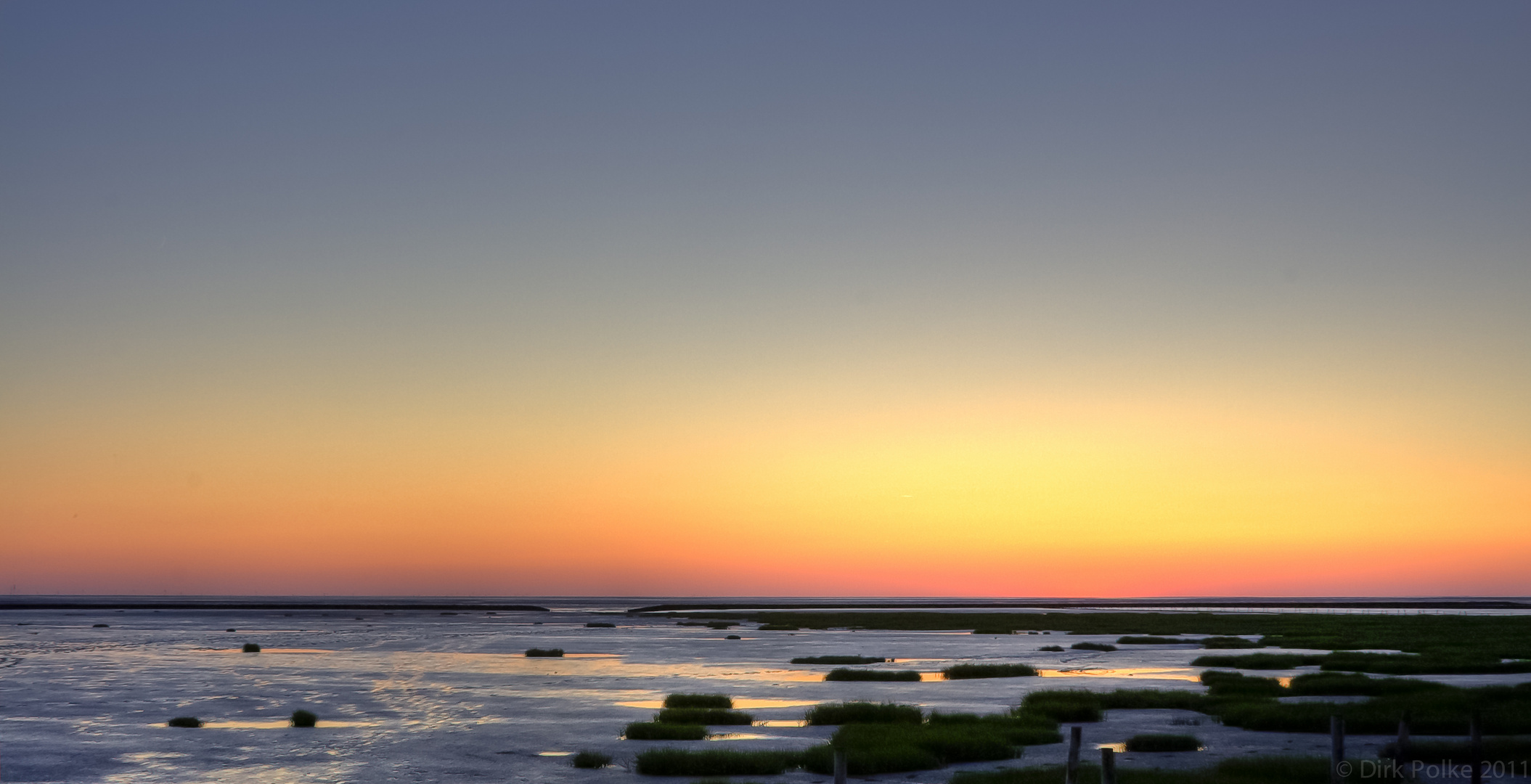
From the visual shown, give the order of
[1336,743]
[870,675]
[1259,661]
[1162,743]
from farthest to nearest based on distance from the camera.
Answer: [1259,661] < [870,675] < [1162,743] < [1336,743]

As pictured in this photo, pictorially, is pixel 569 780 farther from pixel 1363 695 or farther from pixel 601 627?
pixel 601 627

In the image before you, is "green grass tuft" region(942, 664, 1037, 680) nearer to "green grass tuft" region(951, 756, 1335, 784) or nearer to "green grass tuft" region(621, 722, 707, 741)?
"green grass tuft" region(621, 722, 707, 741)

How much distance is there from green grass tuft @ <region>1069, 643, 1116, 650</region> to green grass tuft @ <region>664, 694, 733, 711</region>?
130 ft

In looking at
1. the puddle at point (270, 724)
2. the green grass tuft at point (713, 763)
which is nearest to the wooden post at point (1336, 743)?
the green grass tuft at point (713, 763)

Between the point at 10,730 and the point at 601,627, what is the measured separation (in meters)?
83.9

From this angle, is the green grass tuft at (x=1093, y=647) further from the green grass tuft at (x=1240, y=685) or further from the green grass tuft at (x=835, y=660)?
the green grass tuft at (x=1240, y=685)

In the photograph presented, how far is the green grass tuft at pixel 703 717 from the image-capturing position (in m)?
32.1

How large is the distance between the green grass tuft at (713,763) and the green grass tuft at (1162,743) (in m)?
7.82

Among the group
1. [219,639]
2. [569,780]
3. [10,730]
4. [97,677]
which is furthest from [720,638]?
[569,780]

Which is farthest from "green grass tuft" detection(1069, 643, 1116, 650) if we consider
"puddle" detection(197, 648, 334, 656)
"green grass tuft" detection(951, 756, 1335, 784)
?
"green grass tuft" detection(951, 756, 1335, 784)

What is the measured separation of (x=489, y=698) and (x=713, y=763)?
60.8 feet

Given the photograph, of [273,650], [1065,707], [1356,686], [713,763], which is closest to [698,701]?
[1065,707]

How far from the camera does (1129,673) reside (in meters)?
50.5

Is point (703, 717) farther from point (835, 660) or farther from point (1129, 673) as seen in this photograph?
point (835, 660)
